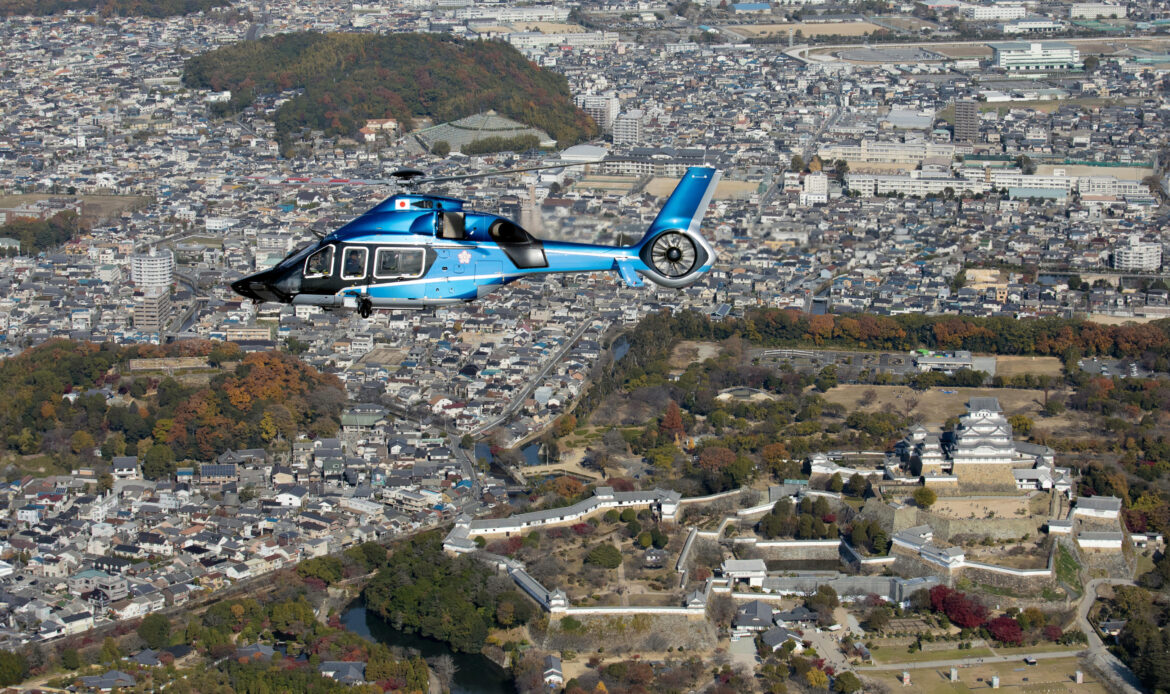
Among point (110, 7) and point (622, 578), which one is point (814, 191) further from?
point (110, 7)

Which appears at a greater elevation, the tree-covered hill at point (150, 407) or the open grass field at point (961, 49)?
the open grass field at point (961, 49)

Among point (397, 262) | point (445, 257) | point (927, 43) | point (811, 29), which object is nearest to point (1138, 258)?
point (445, 257)

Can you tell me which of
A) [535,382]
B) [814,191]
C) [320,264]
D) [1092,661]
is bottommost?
[535,382]

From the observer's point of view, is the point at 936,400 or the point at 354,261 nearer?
the point at 354,261

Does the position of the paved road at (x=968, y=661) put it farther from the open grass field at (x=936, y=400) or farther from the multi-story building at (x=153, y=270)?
the multi-story building at (x=153, y=270)

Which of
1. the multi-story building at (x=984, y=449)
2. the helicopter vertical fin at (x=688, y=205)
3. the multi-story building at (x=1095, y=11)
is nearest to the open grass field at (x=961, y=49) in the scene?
the multi-story building at (x=1095, y=11)

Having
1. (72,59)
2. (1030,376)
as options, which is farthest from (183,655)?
(72,59)

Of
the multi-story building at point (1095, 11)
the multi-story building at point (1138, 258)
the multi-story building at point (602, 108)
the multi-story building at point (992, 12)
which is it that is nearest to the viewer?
the multi-story building at point (1138, 258)
